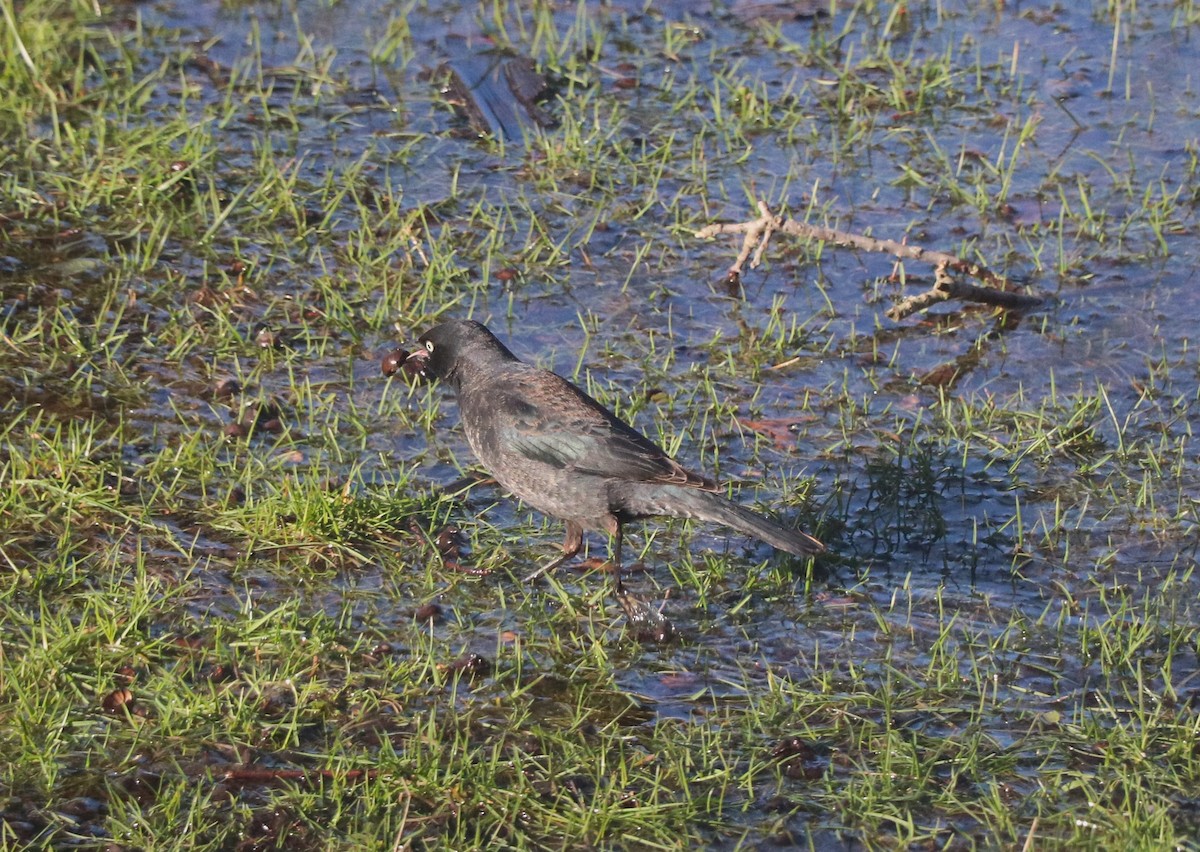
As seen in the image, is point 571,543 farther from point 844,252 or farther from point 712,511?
point 844,252

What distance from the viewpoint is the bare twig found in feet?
26.5

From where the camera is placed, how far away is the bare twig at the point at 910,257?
807 centimetres

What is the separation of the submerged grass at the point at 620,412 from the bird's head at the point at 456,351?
344 millimetres

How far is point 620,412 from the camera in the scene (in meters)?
7.59

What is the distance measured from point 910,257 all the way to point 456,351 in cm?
259

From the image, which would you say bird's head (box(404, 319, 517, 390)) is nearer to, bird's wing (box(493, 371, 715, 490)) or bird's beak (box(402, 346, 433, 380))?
bird's beak (box(402, 346, 433, 380))

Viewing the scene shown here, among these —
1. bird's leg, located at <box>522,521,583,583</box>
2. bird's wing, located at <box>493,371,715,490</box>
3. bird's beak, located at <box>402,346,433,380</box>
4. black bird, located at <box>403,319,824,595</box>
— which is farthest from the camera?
bird's beak, located at <box>402,346,433,380</box>

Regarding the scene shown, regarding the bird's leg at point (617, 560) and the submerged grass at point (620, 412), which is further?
the bird's leg at point (617, 560)

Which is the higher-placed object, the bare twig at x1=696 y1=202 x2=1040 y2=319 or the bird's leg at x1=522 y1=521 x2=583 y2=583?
the bare twig at x1=696 y1=202 x2=1040 y2=319

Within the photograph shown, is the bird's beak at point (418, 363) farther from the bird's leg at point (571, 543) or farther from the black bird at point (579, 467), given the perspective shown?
the bird's leg at point (571, 543)

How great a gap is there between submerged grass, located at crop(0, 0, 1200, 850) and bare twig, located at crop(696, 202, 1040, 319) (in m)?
0.21

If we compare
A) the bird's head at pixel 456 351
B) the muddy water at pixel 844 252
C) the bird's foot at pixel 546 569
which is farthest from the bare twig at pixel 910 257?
the bird's foot at pixel 546 569

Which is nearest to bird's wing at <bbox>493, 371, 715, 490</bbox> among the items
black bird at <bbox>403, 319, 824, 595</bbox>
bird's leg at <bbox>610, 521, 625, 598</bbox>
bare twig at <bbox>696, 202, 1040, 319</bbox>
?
black bird at <bbox>403, 319, 824, 595</bbox>

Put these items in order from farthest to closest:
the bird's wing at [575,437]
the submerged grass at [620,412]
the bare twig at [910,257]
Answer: the bare twig at [910,257], the bird's wing at [575,437], the submerged grass at [620,412]
